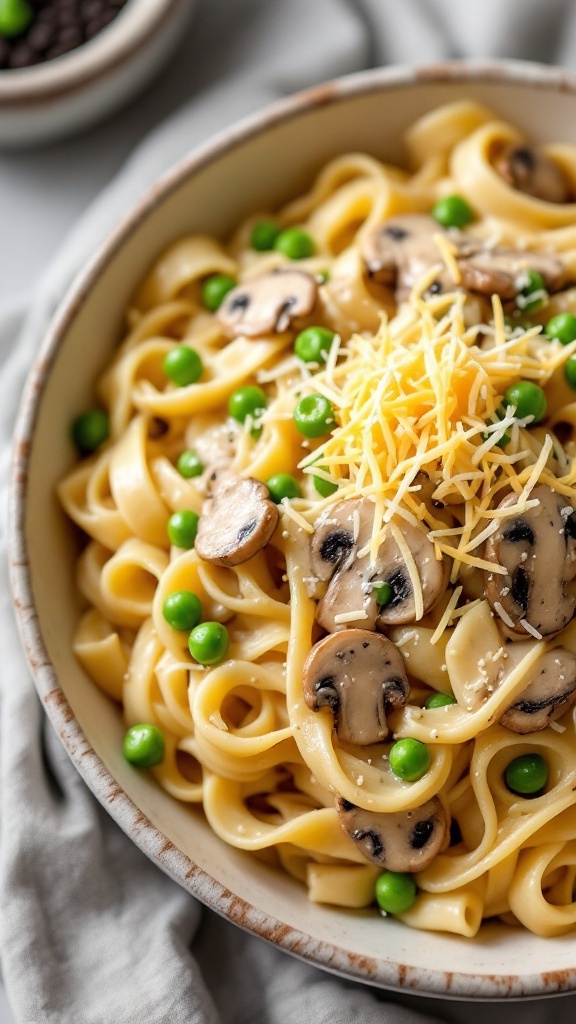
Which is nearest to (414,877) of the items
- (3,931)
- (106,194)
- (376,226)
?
(3,931)

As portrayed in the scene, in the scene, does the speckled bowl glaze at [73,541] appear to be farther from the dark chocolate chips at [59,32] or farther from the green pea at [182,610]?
the dark chocolate chips at [59,32]

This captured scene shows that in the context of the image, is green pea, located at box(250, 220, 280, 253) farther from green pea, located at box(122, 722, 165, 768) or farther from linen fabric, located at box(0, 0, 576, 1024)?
green pea, located at box(122, 722, 165, 768)

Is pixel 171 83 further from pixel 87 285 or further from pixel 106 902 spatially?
pixel 106 902

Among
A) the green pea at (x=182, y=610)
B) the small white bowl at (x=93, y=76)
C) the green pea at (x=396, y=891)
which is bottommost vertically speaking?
the green pea at (x=396, y=891)

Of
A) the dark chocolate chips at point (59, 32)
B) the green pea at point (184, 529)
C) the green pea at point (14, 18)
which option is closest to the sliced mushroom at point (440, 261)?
the green pea at point (184, 529)

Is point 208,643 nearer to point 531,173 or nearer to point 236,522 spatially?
point 236,522

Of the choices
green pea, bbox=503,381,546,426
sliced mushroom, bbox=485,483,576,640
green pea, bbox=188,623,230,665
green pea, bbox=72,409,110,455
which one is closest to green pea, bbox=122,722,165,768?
green pea, bbox=188,623,230,665

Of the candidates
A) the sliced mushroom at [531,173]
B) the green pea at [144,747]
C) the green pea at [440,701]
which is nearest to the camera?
the green pea at [440,701]
